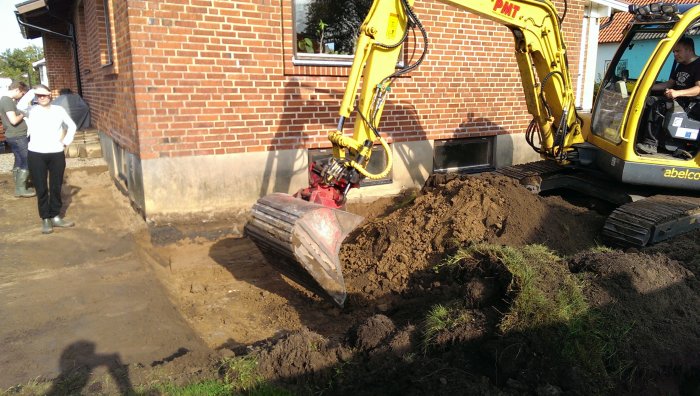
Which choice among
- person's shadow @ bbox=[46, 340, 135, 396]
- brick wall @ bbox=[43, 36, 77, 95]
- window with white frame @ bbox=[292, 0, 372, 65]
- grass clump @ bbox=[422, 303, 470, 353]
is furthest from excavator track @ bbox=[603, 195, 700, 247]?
brick wall @ bbox=[43, 36, 77, 95]

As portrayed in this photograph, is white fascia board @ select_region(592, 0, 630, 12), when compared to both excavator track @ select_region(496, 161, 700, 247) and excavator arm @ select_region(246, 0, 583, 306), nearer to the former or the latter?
excavator arm @ select_region(246, 0, 583, 306)

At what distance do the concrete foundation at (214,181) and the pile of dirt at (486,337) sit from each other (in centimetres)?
220

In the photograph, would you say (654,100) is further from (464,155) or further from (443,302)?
(443,302)

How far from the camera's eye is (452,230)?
507cm

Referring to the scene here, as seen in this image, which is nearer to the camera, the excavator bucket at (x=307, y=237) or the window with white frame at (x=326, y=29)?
the excavator bucket at (x=307, y=237)

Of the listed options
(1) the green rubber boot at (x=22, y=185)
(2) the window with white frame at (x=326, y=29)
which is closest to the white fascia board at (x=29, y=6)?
(1) the green rubber boot at (x=22, y=185)

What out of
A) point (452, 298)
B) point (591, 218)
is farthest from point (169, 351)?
point (591, 218)

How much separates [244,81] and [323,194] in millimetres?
2385

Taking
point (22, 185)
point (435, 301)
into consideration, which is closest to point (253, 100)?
point (435, 301)

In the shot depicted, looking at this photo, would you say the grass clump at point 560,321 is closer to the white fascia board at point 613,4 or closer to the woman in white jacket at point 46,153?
the woman in white jacket at point 46,153

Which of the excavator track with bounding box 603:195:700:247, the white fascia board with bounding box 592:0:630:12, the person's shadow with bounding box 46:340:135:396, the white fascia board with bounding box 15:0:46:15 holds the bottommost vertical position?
the person's shadow with bounding box 46:340:135:396

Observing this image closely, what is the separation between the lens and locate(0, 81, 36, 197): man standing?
8.09m

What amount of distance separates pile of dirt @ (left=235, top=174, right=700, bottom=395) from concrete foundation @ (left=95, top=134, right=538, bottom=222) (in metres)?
2.20

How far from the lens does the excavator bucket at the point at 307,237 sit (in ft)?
13.7
